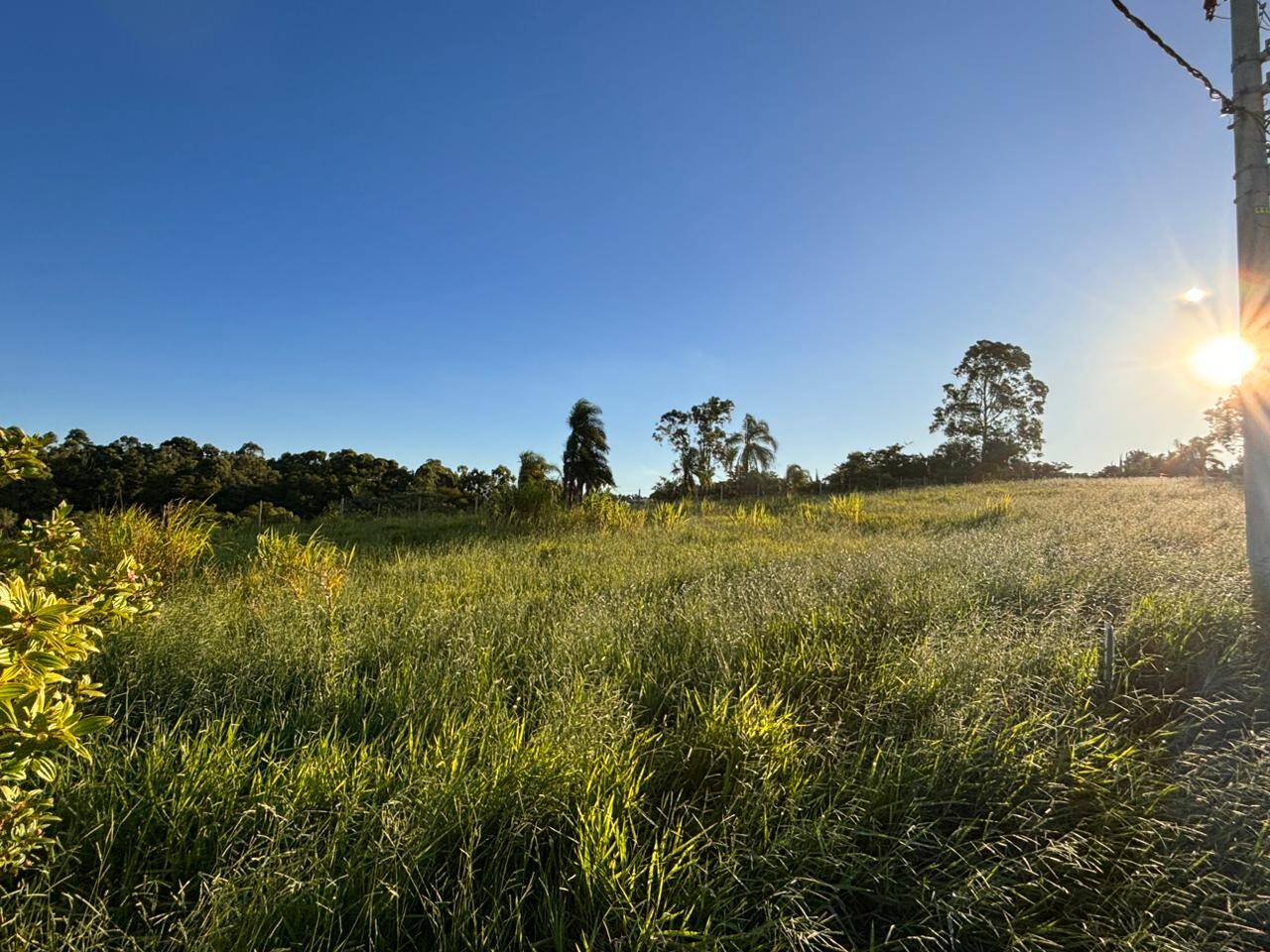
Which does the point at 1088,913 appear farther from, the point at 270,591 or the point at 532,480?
the point at 532,480

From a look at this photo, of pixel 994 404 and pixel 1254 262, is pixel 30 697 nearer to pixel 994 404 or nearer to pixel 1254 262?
pixel 1254 262

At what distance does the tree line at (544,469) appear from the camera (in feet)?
59.5

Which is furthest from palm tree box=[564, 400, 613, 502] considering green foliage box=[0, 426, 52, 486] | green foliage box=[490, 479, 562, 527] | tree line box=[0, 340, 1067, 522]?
green foliage box=[0, 426, 52, 486]

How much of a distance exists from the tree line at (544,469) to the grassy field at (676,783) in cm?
800

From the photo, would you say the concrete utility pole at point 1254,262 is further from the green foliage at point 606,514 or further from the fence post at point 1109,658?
the green foliage at point 606,514

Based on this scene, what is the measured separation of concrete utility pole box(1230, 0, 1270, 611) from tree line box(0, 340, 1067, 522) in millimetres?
9109

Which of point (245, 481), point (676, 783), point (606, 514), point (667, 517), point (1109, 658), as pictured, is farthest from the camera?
point (245, 481)

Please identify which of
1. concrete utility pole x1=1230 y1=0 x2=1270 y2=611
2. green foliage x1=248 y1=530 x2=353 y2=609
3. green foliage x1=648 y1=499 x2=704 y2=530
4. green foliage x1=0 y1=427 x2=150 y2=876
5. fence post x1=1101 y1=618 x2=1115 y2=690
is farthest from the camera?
green foliage x1=648 y1=499 x2=704 y2=530

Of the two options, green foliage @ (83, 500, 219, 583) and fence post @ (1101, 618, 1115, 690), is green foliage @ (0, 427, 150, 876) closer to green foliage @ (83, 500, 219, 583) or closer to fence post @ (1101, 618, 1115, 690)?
fence post @ (1101, 618, 1115, 690)

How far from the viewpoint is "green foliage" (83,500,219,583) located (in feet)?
14.8

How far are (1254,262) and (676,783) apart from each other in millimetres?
4117

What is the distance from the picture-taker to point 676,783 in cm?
180

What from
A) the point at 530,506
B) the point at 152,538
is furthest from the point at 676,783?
the point at 530,506

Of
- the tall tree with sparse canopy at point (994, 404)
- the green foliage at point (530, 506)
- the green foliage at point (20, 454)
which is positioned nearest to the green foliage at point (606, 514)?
the green foliage at point (530, 506)
